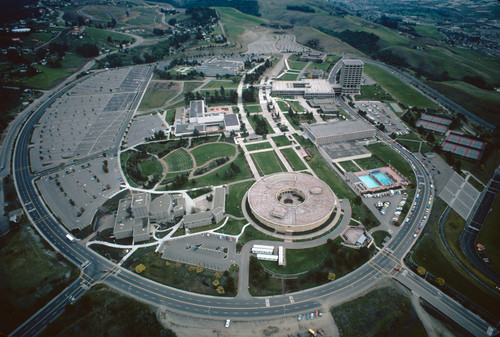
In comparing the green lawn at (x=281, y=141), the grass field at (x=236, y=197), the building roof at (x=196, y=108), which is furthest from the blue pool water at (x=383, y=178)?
the building roof at (x=196, y=108)

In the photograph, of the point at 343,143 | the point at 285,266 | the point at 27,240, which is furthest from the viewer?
the point at 343,143

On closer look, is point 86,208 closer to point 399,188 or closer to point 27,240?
point 27,240

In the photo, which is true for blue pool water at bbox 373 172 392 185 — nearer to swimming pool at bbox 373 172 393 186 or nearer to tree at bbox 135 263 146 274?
swimming pool at bbox 373 172 393 186

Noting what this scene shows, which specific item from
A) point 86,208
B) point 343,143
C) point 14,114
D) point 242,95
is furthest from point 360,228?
point 14,114

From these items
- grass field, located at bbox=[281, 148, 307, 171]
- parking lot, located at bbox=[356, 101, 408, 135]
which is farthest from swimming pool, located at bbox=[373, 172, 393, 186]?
parking lot, located at bbox=[356, 101, 408, 135]

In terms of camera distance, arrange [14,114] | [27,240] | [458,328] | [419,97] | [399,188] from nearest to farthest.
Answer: [458,328] → [27,240] → [399,188] → [14,114] → [419,97]

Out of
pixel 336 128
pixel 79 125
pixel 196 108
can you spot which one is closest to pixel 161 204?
pixel 196 108

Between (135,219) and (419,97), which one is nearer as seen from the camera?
(135,219)

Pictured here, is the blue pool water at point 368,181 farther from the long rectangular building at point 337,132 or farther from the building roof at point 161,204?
the building roof at point 161,204
